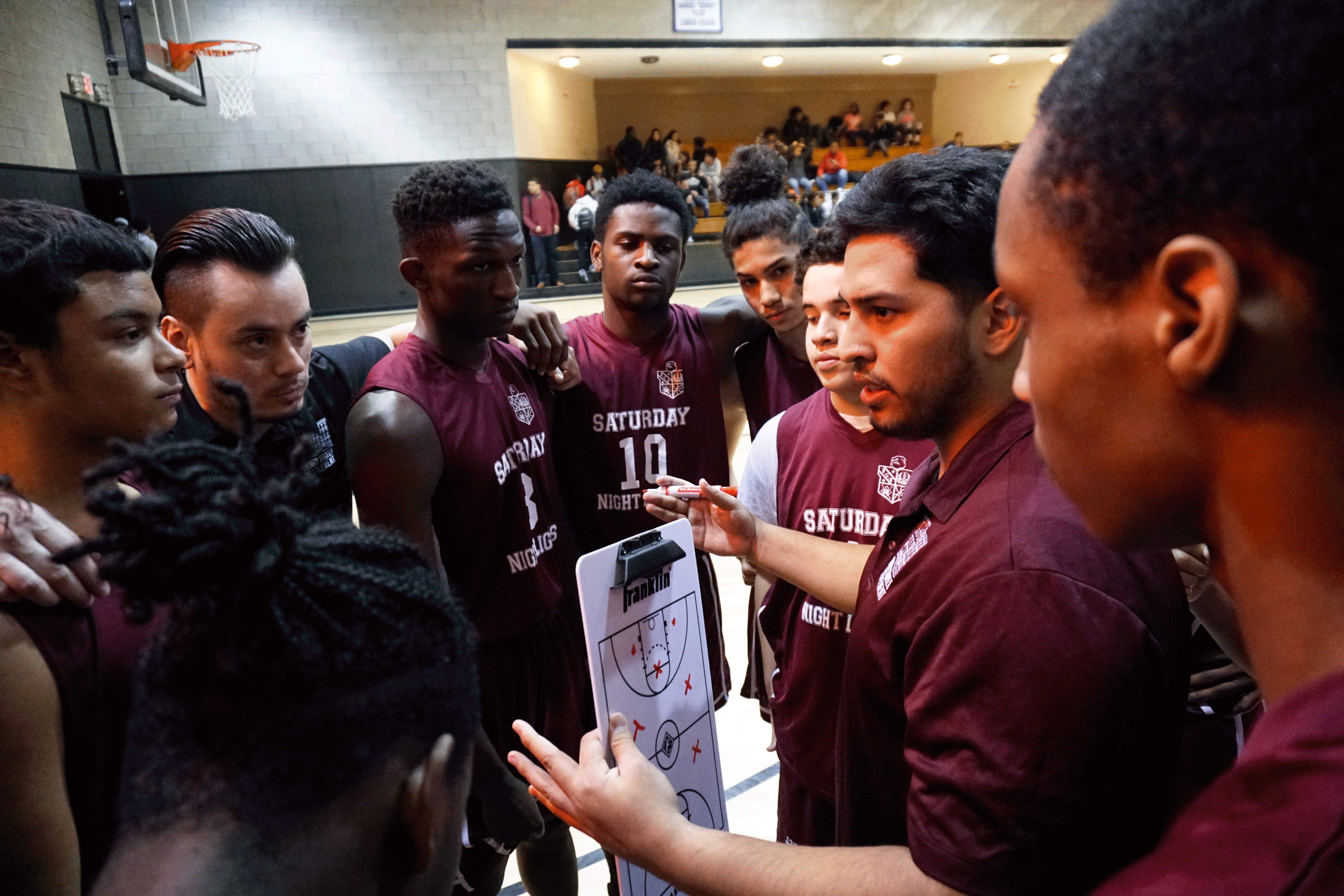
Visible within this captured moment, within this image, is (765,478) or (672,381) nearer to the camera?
(765,478)

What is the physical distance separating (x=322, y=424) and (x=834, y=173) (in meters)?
14.7

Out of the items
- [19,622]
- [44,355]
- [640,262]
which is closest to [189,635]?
[19,622]

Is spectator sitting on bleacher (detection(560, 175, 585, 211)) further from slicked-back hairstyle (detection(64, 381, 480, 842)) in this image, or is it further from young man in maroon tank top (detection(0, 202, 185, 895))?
slicked-back hairstyle (detection(64, 381, 480, 842))

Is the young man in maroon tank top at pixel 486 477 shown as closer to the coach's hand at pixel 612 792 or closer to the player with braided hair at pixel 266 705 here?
the coach's hand at pixel 612 792

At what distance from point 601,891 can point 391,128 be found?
11.7m

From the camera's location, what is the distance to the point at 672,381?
2992 millimetres

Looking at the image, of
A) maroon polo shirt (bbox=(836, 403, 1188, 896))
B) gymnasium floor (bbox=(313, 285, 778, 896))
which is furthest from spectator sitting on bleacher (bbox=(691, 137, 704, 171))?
maroon polo shirt (bbox=(836, 403, 1188, 896))

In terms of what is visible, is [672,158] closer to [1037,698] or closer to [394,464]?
[394,464]

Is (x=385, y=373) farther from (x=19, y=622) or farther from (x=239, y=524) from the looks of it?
(x=239, y=524)

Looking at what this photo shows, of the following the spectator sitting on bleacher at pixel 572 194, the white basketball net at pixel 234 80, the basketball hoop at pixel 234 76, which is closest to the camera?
the basketball hoop at pixel 234 76

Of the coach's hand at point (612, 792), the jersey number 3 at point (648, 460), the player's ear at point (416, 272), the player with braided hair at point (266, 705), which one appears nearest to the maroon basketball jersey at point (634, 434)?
the jersey number 3 at point (648, 460)

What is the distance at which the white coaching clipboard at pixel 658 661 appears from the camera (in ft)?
5.18

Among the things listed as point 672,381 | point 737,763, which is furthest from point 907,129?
point 737,763

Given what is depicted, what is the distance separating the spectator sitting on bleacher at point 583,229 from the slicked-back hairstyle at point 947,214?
464 inches
